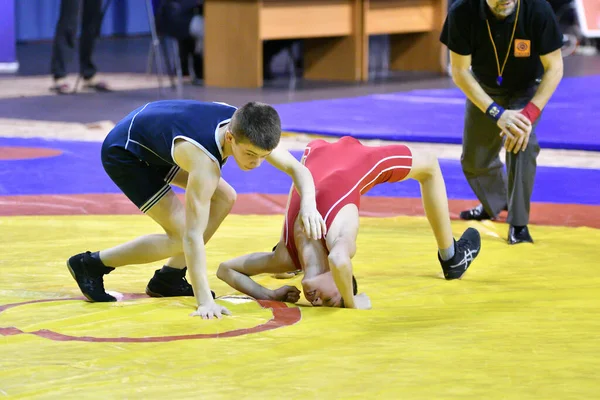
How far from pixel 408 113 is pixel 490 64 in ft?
10.9

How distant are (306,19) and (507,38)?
591 centimetres

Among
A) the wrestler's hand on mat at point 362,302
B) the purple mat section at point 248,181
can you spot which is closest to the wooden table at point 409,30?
the purple mat section at point 248,181

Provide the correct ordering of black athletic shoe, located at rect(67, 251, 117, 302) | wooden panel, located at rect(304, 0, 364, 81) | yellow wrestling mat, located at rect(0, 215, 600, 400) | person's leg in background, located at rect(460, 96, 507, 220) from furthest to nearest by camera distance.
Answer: wooden panel, located at rect(304, 0, 364, 81), person's leg in background, located at rect(460, 96, 507, 220), black athletic shoe, located at rect(67, 251, 117, 302), yellow wrestling mat, located at rect(0, 215, 600, 400)

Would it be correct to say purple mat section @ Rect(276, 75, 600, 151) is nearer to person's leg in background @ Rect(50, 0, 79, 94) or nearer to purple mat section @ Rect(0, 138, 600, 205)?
purple mat section @ Rect(0, 138, 600, 205)

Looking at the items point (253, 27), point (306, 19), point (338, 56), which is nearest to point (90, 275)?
point (253, 27)

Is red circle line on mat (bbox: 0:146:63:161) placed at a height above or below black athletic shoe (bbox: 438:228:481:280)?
below

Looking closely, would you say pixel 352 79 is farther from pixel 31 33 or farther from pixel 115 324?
pixel 115 324

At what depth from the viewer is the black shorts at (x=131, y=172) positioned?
3186 millimetres

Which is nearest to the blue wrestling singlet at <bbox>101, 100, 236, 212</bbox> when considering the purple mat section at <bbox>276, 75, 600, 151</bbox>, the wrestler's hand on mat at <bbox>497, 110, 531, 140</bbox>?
the wrestler's hand on mat at <bbox>497, 110, 531, 140</bbox>

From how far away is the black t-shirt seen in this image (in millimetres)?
4309

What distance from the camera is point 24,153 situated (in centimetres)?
639

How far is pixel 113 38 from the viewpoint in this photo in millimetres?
16719

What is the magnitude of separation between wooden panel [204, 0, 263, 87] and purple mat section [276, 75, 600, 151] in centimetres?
146

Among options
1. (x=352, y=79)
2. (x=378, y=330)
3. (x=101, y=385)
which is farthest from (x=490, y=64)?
(x=352, y=79)
